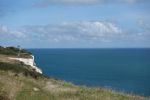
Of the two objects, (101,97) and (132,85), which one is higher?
(101,97)

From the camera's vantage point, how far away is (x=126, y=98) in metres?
21.7

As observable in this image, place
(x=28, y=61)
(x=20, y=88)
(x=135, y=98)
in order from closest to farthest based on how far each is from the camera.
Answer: (x=20, y=88) → (x=135, y=98) → (x=28, y=61)

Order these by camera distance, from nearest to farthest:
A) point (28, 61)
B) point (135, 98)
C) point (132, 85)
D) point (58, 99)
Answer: point (58, 99) < point (135, 98) < point (28, 61) < point (132, 85)

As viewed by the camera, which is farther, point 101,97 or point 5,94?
point 101,97

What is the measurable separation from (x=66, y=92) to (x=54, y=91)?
79 centimetres

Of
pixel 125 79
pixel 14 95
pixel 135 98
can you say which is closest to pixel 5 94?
pixel 14 95

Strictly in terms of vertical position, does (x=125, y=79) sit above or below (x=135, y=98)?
below

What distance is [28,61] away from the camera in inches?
2625

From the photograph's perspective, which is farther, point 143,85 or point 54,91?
point 143,85

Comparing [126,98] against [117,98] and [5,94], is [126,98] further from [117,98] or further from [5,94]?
[5,94]

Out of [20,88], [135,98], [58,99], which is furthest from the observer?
[135,98]

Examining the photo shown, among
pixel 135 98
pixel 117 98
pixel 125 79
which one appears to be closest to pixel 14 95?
pixel 117 98

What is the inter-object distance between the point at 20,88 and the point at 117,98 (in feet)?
18.2

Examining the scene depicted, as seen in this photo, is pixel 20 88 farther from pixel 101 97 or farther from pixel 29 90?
pixel 101 97
